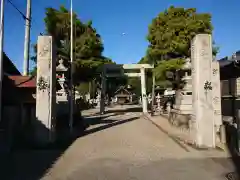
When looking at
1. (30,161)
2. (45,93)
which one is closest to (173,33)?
(45,93)

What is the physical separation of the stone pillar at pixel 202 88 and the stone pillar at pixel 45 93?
5866 mm

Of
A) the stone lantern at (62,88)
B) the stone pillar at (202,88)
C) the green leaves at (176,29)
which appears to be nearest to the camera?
the stone pillar at (202,88)

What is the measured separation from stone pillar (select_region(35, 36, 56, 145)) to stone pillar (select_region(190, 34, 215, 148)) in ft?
19.2

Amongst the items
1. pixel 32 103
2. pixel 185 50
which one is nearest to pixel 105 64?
pixel 185 50

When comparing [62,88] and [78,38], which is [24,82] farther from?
[78,38]

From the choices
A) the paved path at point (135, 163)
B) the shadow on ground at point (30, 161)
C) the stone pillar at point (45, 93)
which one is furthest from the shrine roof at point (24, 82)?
the paved path at point (135, 163)

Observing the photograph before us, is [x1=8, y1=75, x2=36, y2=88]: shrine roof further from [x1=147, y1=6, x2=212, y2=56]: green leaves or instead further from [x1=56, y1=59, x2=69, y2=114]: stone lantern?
[x1=147, y1=6, x2=212, y2=56]: green leaves

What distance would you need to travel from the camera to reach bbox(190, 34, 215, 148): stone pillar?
10.5 meters

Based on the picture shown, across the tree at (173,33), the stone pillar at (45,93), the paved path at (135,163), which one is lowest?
the paved path at (135,163)

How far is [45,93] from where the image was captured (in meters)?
11.9

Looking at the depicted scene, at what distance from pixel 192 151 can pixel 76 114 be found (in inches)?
531

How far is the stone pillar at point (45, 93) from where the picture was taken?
38.5 ft

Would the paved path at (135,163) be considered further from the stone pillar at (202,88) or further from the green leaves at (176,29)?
the green leaves at (176,29)

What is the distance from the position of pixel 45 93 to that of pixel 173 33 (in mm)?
18594
